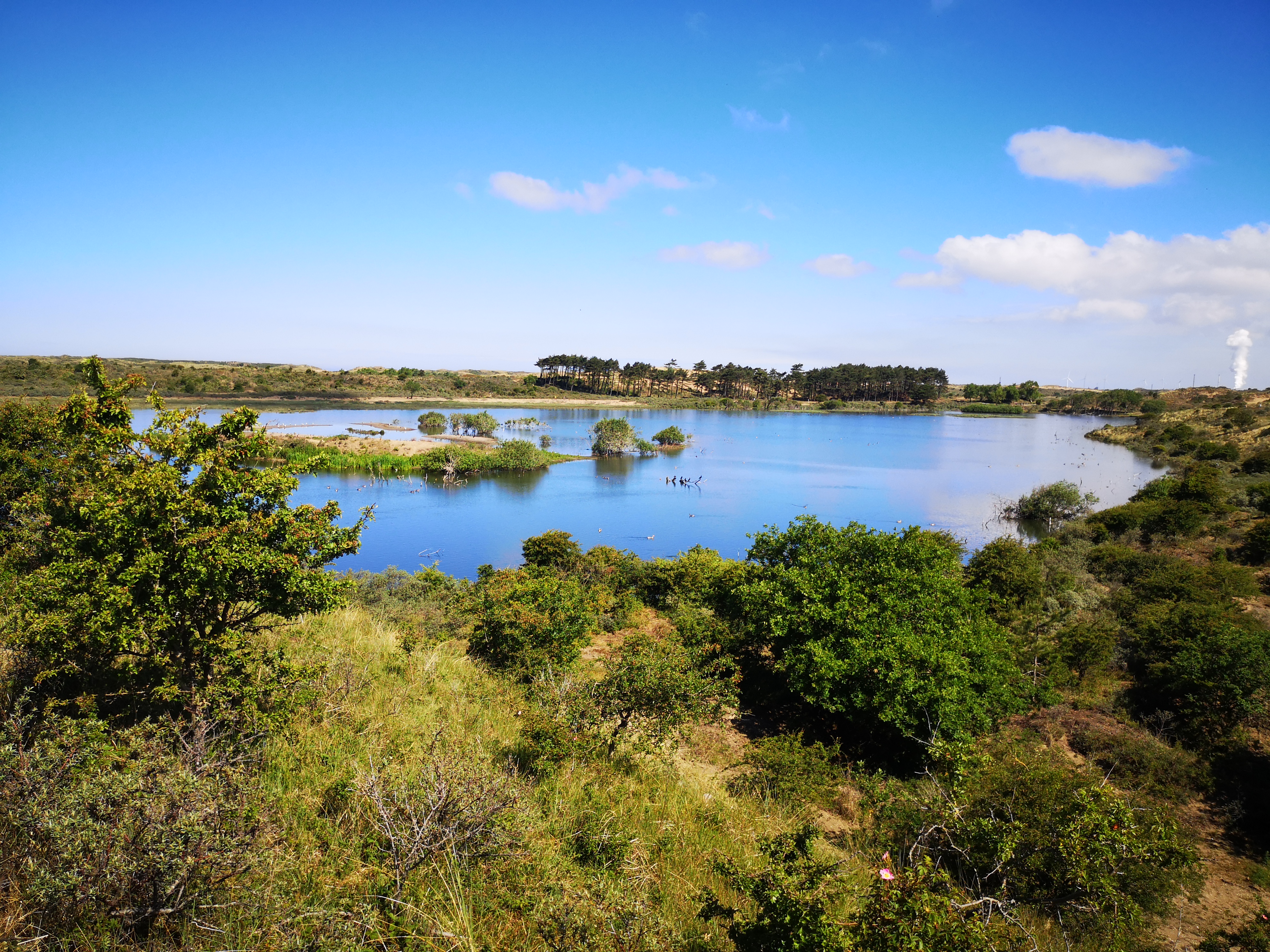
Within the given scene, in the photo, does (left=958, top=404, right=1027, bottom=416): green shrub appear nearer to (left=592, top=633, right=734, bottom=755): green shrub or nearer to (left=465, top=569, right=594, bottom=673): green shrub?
(left=465, top=569, right=594, bottom=673): green shrub

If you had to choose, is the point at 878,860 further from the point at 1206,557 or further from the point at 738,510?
the point at 738,510

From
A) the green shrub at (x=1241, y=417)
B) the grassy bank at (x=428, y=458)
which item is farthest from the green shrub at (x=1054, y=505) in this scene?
the green shrub at (x=1241, y=417)

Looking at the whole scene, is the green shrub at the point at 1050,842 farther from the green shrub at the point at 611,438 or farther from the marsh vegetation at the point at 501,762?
the green shrub at the point at 611,438

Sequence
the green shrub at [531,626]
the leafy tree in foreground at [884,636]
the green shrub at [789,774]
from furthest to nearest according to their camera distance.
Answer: the green shrub at [531,626] → the leafy tree in foreground at [884,636] → the green shrub at [789,774]

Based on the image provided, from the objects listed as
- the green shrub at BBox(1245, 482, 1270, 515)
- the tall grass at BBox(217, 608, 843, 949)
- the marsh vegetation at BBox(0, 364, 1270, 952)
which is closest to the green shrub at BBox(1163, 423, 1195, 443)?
the green shrub at BBox(1245, 482, 1270, 515)

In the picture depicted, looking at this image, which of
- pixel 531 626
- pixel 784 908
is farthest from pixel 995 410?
pixel 784 908

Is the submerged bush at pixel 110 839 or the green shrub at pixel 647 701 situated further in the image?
the green shrub at pixel 647 701

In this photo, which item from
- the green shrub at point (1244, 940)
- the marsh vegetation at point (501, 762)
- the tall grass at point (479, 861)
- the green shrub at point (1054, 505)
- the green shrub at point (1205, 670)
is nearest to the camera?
the marsh vegetation at point (501, 762)

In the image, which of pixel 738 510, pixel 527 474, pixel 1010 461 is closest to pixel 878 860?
pixel 738 510

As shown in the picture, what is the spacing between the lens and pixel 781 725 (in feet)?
49.6

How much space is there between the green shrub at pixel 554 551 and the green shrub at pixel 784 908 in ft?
73.5

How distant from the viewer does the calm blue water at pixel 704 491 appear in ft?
136

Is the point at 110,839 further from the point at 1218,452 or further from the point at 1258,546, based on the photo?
the point at 1218,452

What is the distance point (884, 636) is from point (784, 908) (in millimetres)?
10845
